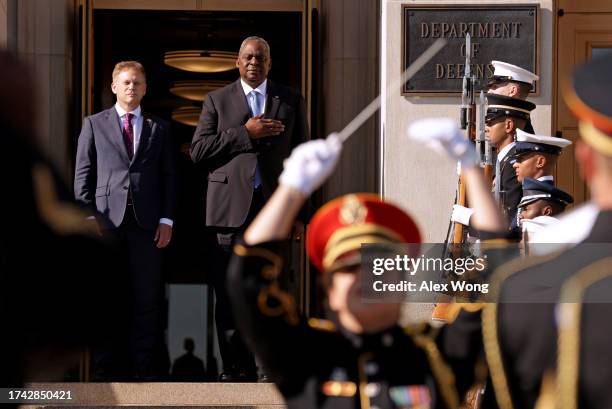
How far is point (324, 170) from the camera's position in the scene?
3.81m

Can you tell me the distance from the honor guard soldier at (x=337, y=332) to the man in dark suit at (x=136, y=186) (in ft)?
15.4

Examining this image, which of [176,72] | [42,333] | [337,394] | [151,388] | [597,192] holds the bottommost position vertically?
[151,388]

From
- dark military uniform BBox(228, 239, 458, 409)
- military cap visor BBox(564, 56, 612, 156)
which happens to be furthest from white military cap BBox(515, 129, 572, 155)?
military cap visor BBox(564, 56, 612, 156)

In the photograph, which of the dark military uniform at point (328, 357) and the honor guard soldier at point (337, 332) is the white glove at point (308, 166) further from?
the dark military uniform at point (328, 357)

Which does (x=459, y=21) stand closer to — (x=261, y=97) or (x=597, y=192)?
(x=261, y=97)

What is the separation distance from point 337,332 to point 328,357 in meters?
0.07

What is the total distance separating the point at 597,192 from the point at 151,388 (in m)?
5.21

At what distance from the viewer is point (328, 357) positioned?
3.96 m

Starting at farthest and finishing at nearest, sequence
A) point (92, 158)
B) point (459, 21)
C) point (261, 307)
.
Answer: point (459, 21), point (92, 158), point (261, 307)

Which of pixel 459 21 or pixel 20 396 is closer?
pixel 20 396

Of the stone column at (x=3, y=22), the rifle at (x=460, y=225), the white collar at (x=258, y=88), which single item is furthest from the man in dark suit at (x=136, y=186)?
the rifle at (x=460, y=225)

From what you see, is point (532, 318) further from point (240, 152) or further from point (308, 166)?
point (240, 152)

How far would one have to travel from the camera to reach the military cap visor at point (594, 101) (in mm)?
3344

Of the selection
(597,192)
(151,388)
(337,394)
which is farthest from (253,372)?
(597,192)
